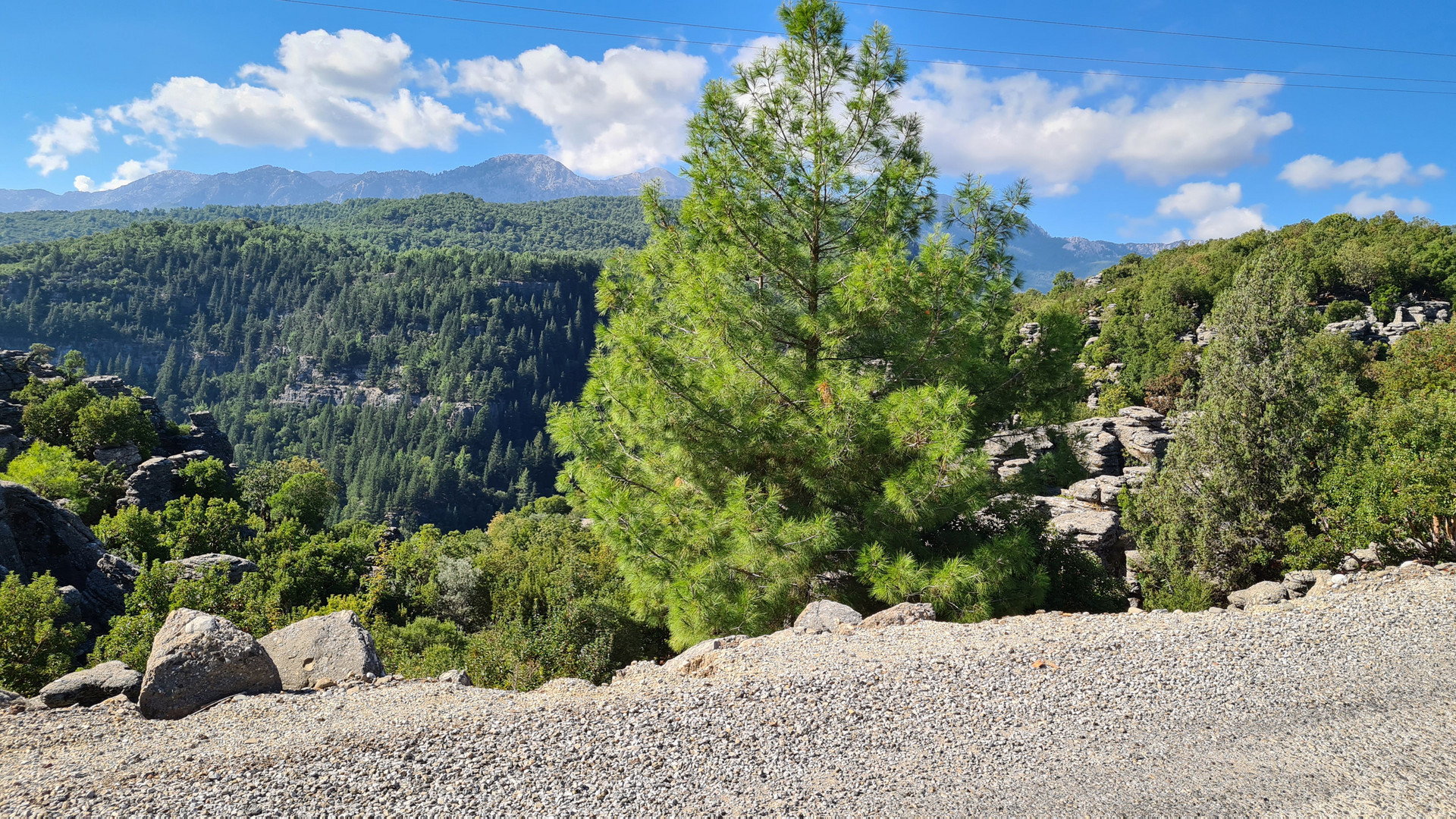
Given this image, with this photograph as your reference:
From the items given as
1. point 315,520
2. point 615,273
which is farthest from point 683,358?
point 315,520

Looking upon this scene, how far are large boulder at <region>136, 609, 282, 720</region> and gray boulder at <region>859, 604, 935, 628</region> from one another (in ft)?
19.2

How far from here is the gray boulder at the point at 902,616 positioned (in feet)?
22.6

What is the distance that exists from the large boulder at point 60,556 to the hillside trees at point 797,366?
1163 cm

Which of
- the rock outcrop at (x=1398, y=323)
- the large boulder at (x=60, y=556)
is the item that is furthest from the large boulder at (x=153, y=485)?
the rock outcrop at (x=1398, y=323)

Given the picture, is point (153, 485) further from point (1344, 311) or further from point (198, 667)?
point (1344, 311)

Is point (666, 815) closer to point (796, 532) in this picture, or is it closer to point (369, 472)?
point (796, 532)

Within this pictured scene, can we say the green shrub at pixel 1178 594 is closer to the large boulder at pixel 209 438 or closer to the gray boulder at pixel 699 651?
the gray boulder at pixel 699 651

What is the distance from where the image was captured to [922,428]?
7312mm

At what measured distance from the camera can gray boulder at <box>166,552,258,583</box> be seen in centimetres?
1488

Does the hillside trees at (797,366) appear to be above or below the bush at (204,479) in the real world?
above

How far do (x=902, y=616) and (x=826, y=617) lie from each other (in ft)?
2.71

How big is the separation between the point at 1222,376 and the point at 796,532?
7441 mm

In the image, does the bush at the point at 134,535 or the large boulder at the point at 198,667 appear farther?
the bush at the point at 134,535

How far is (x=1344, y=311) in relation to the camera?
34.3 meters
